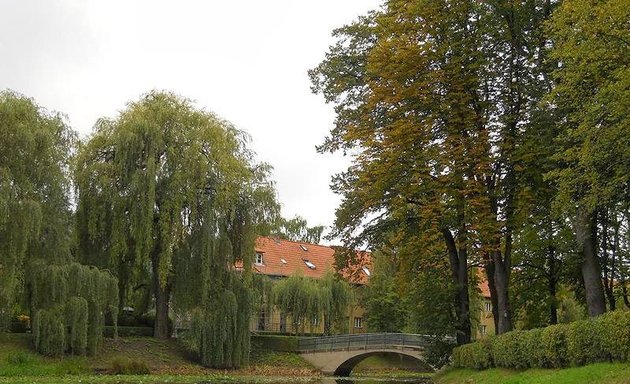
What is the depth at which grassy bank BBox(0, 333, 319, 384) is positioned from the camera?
25.7m

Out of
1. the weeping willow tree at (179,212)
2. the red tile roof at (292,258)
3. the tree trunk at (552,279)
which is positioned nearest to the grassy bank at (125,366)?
the weeping willow tree at (179,212)

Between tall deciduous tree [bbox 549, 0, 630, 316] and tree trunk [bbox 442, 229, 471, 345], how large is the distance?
886cm

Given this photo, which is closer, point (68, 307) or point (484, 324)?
point (68, 307)

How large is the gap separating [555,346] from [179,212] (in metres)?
21.2

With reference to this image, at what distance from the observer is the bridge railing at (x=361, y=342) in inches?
1516

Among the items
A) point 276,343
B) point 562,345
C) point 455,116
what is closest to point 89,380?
point 455,116

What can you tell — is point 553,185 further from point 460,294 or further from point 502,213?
point 460,294

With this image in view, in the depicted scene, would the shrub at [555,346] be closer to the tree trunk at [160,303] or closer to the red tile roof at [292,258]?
the tree trunk at [160,303]

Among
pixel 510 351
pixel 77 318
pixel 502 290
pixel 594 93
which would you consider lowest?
pixel 510 351

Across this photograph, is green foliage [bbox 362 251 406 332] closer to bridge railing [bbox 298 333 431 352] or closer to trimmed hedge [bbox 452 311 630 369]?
bridge railing [bbox 298 333 431 352]

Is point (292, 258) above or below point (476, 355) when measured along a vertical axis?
above

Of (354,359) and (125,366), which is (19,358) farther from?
(354,359)

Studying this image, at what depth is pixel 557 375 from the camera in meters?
14.3

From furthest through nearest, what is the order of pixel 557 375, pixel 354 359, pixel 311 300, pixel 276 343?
pixel 311 300 → pixel 276 343 → pixel 354 359 → pixel 557 375
